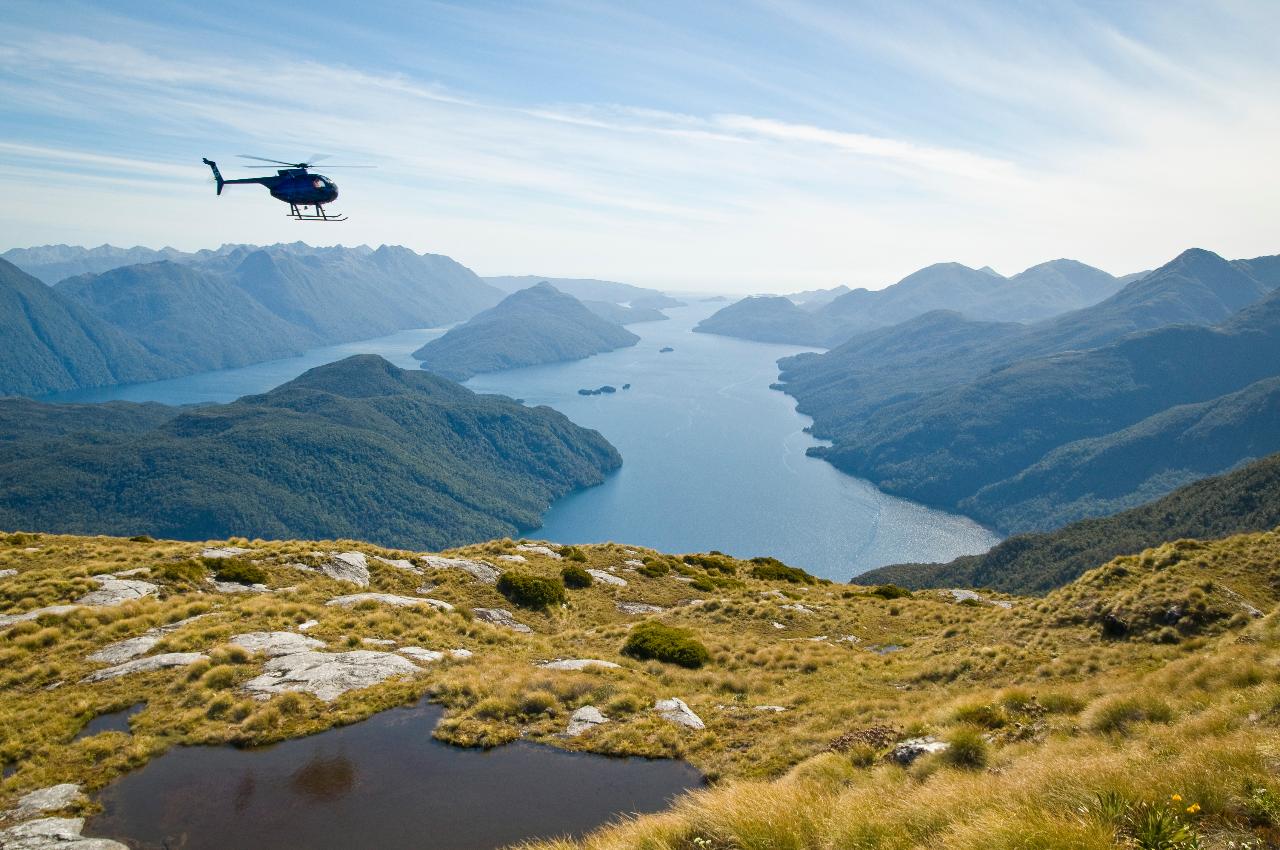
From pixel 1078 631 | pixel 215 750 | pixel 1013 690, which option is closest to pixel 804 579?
pixel 1078 631

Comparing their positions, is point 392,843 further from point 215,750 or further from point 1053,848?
point 1053,848

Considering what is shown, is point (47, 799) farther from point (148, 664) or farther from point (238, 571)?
point (238, 571)

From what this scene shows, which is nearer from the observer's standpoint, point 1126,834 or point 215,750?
point 1126,834

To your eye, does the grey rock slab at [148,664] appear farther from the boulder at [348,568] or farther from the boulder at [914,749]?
the boulder at [914,749]

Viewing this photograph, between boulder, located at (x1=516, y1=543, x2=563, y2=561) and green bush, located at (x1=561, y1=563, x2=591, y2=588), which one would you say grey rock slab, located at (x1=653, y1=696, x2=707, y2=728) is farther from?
boulder, located at (x1=516, y1=543, x2=563, y2=561)

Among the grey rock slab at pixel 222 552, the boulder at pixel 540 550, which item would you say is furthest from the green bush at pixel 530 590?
the grey rock slab at pixel 222 552

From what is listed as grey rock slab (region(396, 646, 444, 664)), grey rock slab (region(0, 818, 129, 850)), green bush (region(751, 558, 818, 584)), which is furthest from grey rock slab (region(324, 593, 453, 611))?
green bush (region(751, 558, 818, 584))
